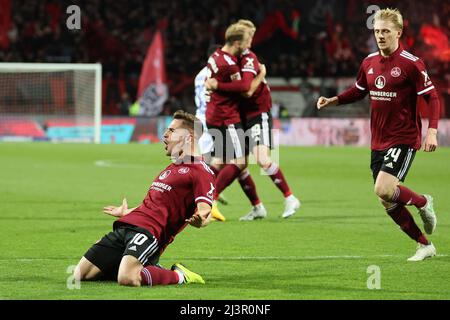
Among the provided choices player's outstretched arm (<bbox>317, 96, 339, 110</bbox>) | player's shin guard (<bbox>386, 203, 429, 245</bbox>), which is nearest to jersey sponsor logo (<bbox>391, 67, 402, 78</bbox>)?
player's outstretched arm (<bbox>317, 96, 339, 110</bbox>)

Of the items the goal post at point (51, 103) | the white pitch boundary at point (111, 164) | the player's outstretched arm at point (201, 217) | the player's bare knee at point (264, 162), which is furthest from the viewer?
the goal post at point (51, 103)

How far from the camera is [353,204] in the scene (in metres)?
13.5

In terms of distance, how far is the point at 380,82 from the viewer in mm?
8367

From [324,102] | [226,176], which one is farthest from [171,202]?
[226,176]

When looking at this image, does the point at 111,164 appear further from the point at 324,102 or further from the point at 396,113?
the point at 396,113

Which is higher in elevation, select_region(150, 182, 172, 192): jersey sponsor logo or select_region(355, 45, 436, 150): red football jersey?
select_region(355, 45, 436, 150): red football jersey

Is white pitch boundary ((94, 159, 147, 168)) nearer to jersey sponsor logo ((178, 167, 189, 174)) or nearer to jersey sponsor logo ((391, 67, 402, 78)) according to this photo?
jersey sponsor logo ((391, 67, 402, 78))

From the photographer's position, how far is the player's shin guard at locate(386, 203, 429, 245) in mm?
8359

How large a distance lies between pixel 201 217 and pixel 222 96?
17.3ft

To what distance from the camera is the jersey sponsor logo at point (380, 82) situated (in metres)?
8.34

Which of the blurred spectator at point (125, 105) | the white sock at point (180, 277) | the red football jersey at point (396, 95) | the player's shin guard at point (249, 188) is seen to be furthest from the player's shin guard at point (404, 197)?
the blurred spectator at point (125, 105)

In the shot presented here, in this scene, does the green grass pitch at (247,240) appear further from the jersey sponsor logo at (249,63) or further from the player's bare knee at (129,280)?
the jersey sponsor logo at (249,63)

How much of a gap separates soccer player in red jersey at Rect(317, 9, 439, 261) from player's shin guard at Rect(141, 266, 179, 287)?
7.24 feet
